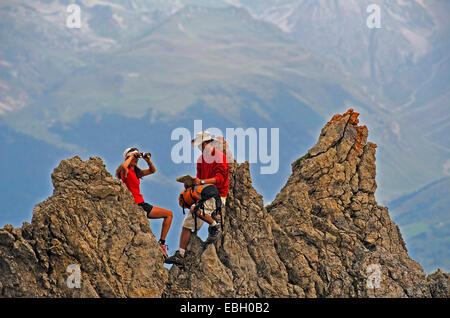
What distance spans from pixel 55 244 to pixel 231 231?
22.2 ft

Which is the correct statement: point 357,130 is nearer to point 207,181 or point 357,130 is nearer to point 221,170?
point 221,170

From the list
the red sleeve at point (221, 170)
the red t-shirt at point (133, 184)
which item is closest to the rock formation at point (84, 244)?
the red t-shirt at point (133, 184)

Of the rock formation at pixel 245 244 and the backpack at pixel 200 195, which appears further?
the backpack at pixel 200 195

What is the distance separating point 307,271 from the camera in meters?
23.5

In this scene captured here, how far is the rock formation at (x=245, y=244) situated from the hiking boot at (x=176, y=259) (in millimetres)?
276

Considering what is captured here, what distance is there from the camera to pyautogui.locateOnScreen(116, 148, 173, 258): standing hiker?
2319 centimetres

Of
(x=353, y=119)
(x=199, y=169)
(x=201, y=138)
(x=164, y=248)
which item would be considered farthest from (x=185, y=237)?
(x=353, y=119)

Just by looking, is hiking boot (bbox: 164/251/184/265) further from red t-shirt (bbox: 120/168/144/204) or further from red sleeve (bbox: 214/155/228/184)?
red sleeve (bbox: 214/155/228/184)

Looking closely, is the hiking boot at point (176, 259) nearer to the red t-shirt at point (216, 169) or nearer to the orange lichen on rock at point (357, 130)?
the red t-shirt at point (216, 169)

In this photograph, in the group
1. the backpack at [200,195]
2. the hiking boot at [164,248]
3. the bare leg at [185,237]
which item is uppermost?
the backpack at [200,195]

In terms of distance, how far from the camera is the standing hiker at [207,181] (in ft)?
75.3
